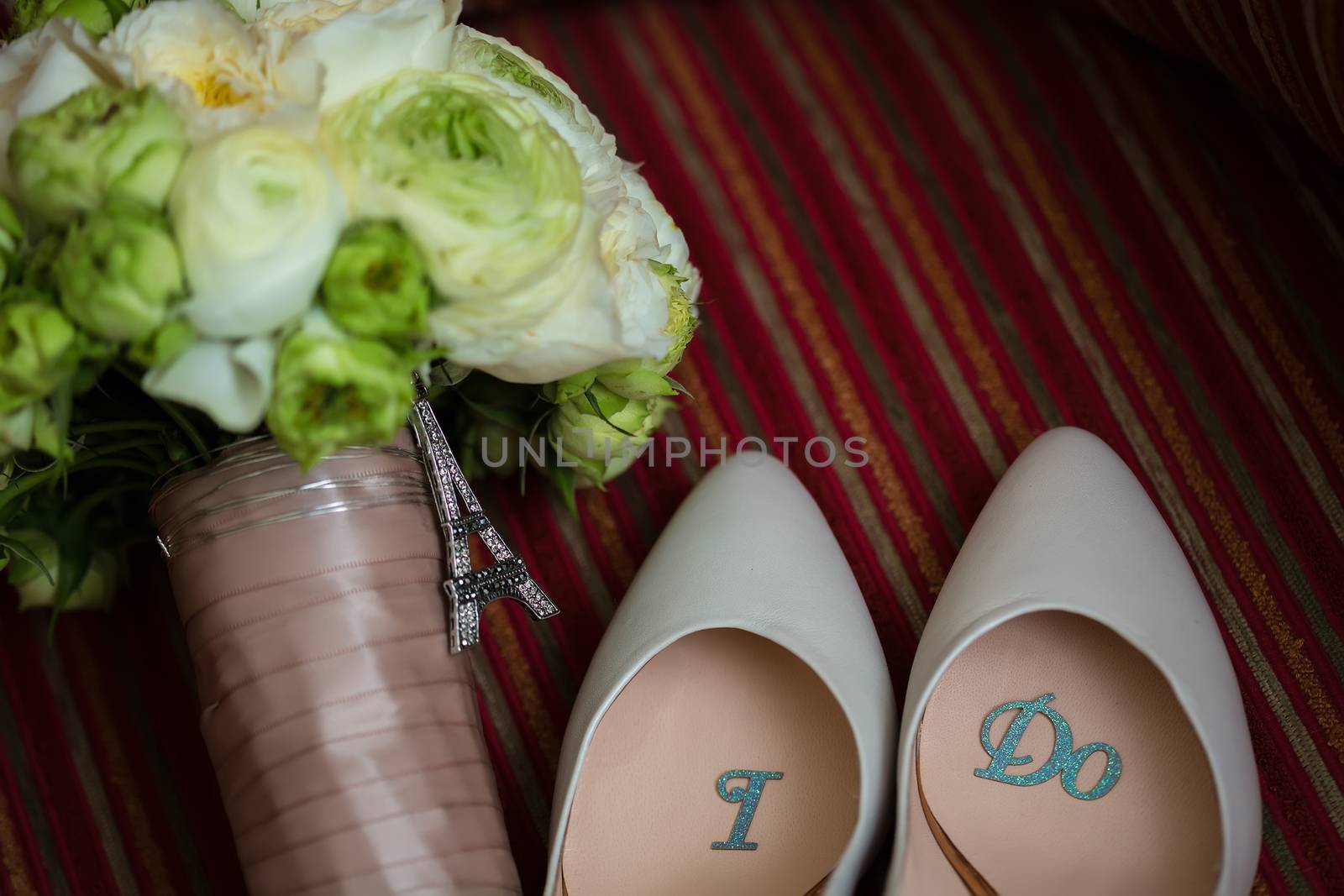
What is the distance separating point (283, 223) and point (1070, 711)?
0.53 meters

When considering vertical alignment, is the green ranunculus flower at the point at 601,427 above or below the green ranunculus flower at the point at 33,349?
below

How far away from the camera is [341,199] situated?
0.37 meters

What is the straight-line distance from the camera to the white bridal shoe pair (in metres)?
0.59

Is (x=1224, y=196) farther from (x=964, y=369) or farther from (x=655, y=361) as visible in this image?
(x=655, y=361)

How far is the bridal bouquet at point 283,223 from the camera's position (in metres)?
0.35

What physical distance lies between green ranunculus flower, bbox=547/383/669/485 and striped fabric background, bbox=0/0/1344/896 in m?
0.15

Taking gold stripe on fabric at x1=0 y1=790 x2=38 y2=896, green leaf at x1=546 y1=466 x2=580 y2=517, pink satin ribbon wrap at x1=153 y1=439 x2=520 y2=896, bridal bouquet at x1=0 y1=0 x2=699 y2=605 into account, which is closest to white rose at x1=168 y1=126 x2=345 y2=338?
bridal bouquet at x1=0 y1=0 x2=699 y2=605

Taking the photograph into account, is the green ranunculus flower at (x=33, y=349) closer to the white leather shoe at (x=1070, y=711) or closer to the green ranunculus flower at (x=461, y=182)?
the green ranunculus flower at (x=461, y=182)

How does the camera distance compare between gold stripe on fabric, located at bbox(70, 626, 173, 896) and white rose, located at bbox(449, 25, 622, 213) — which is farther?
gold stripe on fabric, located at bbox(70, 626, 173, 896)

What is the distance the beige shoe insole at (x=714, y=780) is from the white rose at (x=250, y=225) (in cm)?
39

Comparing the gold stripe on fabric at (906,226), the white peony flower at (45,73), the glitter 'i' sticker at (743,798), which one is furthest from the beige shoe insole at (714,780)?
the white peony flower at (45,73)

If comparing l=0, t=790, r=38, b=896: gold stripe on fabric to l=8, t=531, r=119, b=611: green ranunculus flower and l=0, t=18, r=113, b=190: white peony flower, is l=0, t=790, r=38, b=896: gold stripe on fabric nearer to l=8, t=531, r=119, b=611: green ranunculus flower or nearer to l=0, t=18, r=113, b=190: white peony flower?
l=8, t=531, r=119, b=611: green ranunculus flower

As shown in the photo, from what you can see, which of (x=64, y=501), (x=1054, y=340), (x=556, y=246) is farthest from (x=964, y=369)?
(x=64, y=501)

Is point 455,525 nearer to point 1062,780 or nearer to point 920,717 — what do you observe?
point 920,717
